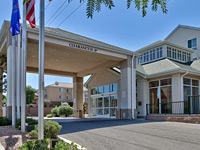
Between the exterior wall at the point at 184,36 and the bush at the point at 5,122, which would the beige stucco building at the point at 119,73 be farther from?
the exterior wall at the point at 184,36

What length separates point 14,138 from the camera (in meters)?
7.72

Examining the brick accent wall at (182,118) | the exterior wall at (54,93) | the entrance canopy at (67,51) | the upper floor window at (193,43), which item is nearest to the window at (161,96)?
the brick accent wall at (182,118)

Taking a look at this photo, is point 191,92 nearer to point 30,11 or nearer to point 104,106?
point 104,106

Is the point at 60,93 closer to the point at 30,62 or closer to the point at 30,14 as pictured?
the point at 30,62

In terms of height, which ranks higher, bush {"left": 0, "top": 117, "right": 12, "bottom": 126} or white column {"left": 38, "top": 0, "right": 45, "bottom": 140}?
white column {"left": 38, "top": 0, "right": 45, "bottom": 140}

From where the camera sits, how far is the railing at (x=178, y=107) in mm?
17125

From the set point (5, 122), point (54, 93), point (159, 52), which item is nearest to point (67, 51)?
point (5, 122)

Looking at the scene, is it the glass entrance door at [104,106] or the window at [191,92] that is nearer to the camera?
the window at [191,92]

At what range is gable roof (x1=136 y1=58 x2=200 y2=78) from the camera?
57.6ft

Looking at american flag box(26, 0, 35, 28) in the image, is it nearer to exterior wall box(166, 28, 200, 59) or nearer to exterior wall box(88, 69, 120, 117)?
exterior wall box(88, 69, 120, 117)

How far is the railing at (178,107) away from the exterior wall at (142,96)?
0.57 m

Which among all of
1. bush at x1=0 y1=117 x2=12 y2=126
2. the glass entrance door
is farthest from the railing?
bush at x1=0 y1=117 x2=12 y2=126

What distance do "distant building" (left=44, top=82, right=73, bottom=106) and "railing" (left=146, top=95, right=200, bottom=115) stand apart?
3599cm

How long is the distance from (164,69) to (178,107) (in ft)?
12.1
